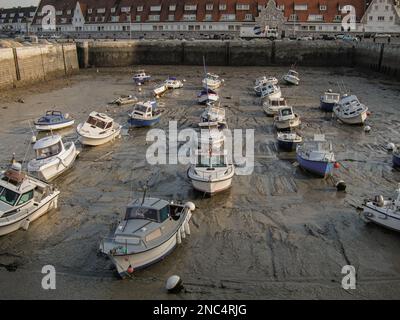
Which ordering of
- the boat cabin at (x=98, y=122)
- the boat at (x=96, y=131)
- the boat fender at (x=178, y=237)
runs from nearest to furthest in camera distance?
the boat fender at (x=178, y=237) → the boat at (x=96, y=131) → the boat cabin at (x=98, y=122)

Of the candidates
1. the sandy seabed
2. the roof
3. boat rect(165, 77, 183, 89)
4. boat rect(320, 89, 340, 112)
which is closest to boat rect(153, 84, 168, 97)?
boat rect(165, 77, 183, 89)

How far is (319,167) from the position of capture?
2045cm

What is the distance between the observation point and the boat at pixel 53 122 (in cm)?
2806

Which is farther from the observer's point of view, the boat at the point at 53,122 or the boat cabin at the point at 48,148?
the boat at the point at 53,122

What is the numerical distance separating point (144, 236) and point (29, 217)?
5.31 m

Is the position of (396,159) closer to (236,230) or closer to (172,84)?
(236,230)

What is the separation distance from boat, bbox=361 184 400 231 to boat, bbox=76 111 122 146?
15.6 meters

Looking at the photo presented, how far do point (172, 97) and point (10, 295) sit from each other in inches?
1213

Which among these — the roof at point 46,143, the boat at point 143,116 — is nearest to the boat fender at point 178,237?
the roof at point 46,143

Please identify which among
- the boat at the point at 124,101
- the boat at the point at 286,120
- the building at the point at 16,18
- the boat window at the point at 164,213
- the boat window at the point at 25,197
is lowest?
the boat at the point at 124,101

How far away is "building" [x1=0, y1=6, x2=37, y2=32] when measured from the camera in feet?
389

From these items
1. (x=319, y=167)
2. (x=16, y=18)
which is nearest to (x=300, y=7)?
(x=319, y=167)

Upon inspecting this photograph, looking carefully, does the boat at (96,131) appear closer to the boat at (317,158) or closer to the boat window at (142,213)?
the boat at (317,158)
